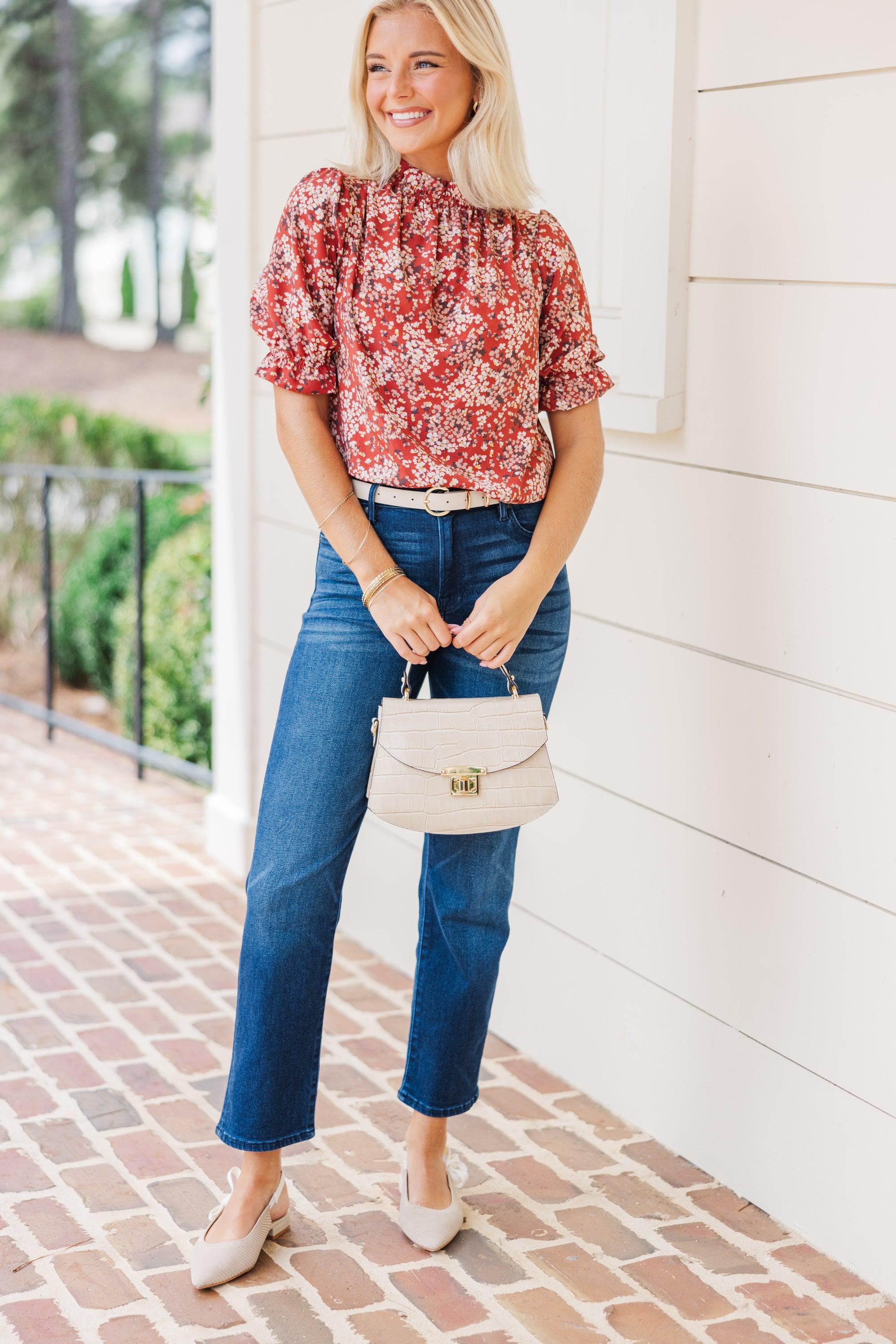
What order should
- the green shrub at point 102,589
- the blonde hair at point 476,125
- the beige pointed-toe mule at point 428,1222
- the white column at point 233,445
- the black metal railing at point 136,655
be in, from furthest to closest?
the green shrub at point 102,589
the black metal railing at point 136,655
the white column at point 233,445
the beige pointed-toe mule at point 428,1222
the blonde hair at point 476,125

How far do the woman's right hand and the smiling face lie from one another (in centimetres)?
57

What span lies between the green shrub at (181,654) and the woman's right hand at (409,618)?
3.03 meters

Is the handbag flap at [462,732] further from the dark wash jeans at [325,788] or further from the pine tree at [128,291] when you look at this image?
the pine tree at [128,291]

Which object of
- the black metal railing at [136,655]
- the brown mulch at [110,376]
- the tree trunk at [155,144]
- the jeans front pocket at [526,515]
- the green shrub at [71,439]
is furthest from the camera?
the brown mulch at [110,376]

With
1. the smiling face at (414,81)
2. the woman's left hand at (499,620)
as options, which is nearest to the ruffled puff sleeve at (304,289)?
the smiling face at (414,81)

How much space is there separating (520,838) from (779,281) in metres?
1.13

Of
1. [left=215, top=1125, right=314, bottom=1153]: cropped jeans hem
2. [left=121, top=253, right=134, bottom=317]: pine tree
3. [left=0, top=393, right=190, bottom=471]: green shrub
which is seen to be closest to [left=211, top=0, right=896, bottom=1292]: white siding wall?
[left=215, top=1125, right=314, bottom=1153]: cropped jeans hem

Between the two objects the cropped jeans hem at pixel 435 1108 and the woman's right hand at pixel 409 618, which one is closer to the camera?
the woman's right hand at pixel 409 618

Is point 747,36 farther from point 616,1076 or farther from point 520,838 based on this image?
point 616,1076

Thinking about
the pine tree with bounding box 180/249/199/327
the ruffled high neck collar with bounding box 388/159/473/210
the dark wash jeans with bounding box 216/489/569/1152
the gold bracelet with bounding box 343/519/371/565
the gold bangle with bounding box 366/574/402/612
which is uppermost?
the pine tree with bounding box 180/249/199/327

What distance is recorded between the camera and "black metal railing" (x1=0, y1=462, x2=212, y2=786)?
4.40m

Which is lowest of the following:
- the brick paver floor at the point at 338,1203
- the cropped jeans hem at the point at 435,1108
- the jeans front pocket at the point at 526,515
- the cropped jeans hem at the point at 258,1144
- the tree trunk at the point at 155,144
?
the brick paver floor at the point at 338,1203

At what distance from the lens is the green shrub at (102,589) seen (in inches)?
259

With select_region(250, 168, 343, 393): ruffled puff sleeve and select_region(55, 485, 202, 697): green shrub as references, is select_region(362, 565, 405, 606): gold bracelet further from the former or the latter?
select_region(55, 485, 202, 697): green shrub
